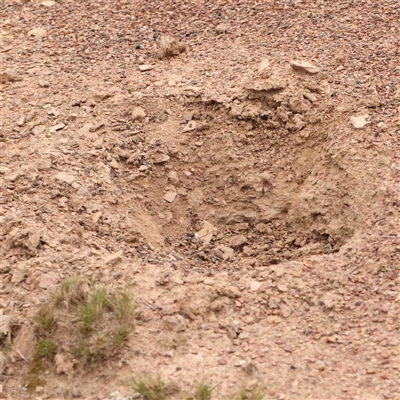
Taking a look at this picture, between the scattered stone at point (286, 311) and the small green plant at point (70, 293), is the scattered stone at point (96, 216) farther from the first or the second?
the scattered stone at point (286, 311)

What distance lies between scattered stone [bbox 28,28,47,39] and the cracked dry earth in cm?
2

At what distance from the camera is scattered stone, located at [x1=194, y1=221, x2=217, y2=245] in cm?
459

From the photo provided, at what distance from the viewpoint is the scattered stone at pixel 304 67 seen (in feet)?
16.2

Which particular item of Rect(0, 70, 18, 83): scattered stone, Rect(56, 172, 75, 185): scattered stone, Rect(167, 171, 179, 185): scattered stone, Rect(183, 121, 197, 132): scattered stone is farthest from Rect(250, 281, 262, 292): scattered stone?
Rect(0, 70, 18, 83): scattered stone

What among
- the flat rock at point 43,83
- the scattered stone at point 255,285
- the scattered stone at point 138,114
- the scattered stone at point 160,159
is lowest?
the scattered stone at point 255,285

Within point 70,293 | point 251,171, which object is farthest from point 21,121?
point 70,293

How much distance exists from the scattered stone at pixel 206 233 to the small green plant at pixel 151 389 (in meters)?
1.27

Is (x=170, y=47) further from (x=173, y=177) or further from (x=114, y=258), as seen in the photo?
(x=114, y=258)

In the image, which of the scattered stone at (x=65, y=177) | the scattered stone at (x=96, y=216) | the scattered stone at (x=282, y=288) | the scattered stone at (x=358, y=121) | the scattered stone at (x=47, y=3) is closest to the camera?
the scattered stone at (x=282, y=288)

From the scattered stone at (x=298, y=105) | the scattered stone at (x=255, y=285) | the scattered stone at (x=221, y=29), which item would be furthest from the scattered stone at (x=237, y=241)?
the scattered stone at (x=221, y=29)

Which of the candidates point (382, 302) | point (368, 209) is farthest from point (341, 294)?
point (368, 209)

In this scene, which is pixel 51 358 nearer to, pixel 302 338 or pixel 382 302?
pixel 302 338

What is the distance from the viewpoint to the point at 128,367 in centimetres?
355

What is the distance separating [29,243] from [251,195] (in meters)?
1.29
